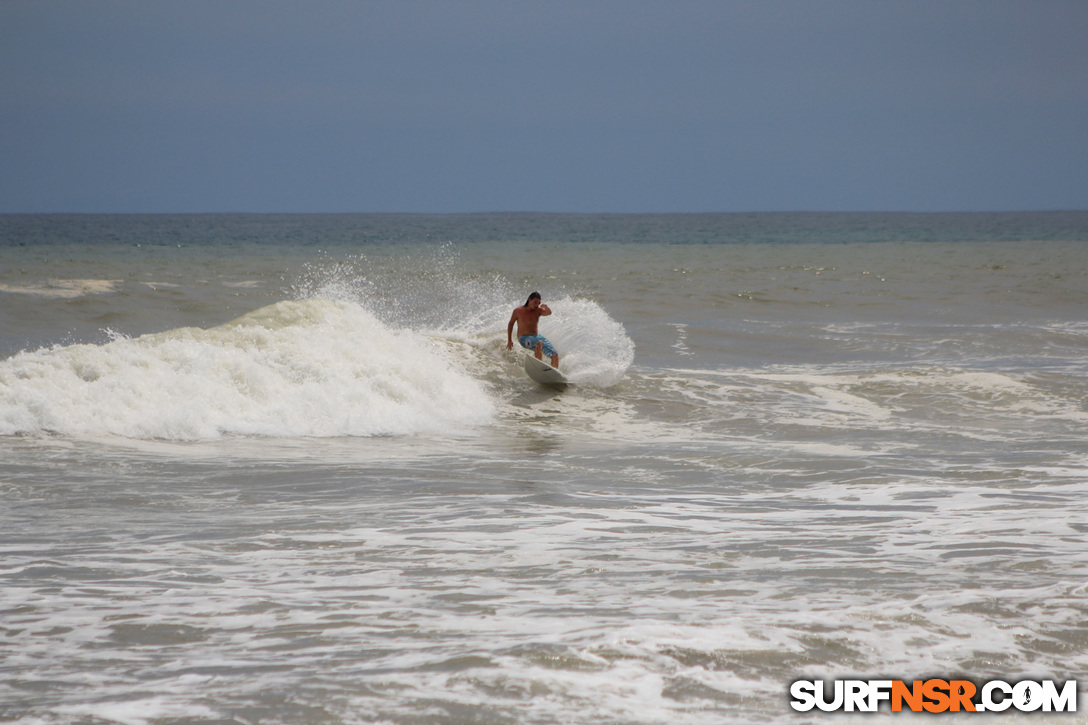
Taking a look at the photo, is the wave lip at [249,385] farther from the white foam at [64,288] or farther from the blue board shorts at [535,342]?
the white foam at [64,288]

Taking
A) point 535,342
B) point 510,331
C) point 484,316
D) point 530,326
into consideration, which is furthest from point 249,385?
point 484,316

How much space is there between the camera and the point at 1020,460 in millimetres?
8992

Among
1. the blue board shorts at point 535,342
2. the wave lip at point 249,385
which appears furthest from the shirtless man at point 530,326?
the wave lip at point 249,385

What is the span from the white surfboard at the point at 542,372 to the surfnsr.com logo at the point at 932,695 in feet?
32.7

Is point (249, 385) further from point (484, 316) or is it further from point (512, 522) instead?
point (484, 316)

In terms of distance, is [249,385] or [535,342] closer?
[249,385]

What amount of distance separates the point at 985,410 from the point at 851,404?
5.39 ft

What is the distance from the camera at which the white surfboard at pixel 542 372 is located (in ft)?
44.9

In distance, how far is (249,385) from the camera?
37.1ft

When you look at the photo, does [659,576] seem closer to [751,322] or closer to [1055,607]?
[1055,607]

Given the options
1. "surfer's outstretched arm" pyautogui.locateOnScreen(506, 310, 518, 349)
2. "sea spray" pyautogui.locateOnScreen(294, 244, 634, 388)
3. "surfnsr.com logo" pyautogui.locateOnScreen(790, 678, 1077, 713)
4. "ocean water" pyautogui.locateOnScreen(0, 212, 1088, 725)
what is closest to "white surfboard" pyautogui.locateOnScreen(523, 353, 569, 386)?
"ocean water" pyautogui.locateOnScreen(0, 212, 1088, 725)

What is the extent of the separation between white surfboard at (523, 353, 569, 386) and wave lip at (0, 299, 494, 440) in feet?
2.86

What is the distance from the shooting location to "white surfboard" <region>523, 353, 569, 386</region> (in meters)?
13.7

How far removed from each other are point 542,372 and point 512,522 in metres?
7.27
